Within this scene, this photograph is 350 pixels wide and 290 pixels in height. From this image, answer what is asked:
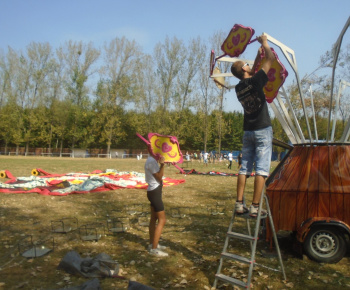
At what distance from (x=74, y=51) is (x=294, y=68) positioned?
5932 cm

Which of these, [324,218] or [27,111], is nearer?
[324,218]

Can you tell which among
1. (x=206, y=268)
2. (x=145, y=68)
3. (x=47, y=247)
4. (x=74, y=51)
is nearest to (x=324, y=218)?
(x=206, y=268)

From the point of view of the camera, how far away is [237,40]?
21.9ft

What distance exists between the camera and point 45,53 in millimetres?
60406

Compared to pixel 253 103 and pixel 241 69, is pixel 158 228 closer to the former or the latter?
pixel 253 103

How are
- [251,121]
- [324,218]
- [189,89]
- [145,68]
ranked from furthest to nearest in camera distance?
[145,68], [189,89], [324,218], [251,121]

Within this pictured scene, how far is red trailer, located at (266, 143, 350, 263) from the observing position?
5309 millimetres

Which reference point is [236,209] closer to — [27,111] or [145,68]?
[145,68]

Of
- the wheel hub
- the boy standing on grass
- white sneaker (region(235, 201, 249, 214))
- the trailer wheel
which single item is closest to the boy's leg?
the boy standing on grass

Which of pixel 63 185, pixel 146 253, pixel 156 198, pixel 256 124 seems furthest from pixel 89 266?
pixel 63 185

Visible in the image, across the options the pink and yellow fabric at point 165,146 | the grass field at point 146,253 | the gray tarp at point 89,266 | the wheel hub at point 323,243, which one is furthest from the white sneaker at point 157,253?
the wheel hub at point 323,243

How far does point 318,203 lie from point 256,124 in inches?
76.5

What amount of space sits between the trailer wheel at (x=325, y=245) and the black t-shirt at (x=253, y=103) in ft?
7.20

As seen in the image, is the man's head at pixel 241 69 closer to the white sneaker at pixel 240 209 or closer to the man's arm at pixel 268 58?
the man's arm at pixel 268 58
